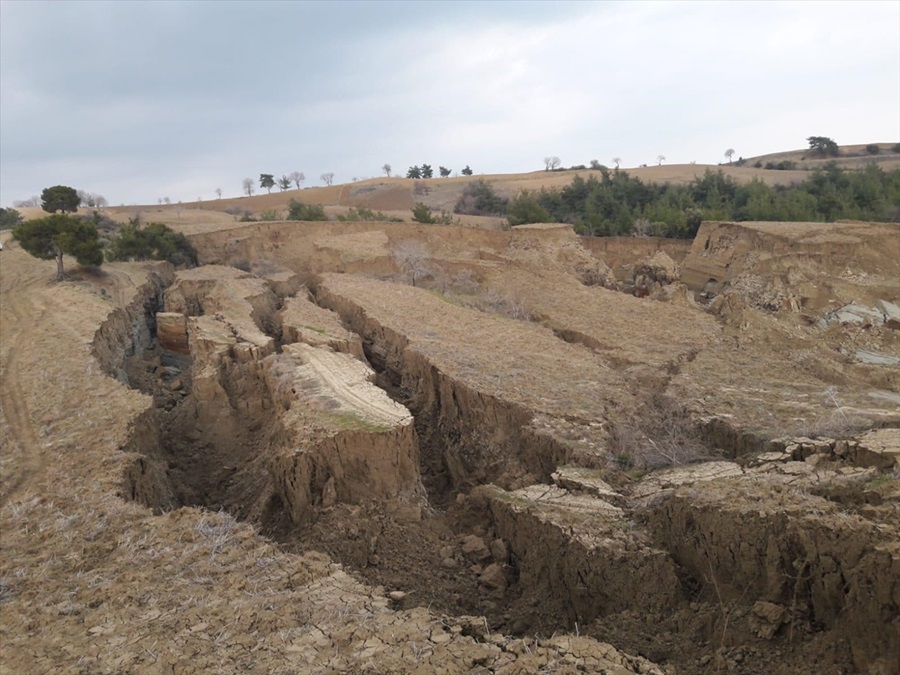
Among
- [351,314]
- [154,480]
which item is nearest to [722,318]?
[351,314]

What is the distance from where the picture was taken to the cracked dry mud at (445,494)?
3.53 meters

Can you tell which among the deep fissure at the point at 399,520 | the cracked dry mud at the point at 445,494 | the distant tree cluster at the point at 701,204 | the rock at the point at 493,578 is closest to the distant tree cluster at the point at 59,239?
the cracked dry mud at the point at 445,494

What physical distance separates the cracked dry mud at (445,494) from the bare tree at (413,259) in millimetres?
4595

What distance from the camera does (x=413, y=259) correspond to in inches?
702

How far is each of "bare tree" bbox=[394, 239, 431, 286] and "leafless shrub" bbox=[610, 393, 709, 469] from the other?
33.1ft

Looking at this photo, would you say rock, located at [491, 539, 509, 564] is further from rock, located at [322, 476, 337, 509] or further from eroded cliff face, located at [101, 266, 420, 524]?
rock, located at [322, 476, 337, 509]

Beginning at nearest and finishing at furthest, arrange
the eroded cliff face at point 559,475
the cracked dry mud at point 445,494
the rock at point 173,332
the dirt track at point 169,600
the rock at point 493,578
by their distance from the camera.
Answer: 1. the dirt track at point 169,600
2. the cracked dry mud at point 445,494
3. the eroded cliff face at point 559,475
4. the rock at point 493,578
5. the rock at point 173,332

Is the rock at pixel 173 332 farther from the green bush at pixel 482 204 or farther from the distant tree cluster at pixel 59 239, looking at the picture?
the green bush at pixel 482 204

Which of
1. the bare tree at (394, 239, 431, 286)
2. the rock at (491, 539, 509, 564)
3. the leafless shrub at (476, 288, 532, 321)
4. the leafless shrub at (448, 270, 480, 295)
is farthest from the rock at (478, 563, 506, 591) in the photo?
the bare tree at (394, 239, 431, 286)

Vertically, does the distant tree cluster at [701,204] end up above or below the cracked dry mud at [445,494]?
above

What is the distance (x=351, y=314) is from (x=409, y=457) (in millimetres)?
6094

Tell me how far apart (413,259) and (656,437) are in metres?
12.2

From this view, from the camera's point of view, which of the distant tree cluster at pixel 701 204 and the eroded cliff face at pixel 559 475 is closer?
the eroded cliff face at pixel 559 475

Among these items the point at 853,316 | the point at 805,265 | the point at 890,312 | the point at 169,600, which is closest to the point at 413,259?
the point at 805,265
